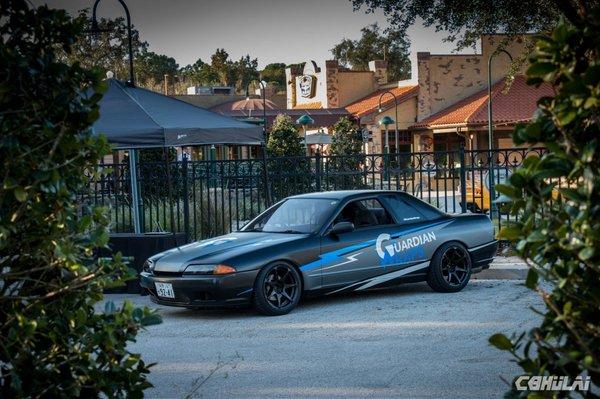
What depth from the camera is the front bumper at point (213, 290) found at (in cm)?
1034

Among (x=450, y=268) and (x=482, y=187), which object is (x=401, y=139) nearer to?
(x=482, y=187)

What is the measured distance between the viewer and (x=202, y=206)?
16.9m

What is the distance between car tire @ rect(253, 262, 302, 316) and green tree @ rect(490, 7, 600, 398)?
22.2 ft

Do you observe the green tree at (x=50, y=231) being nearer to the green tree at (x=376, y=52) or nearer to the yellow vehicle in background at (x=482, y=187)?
the yellow vehicle in background at (x=482, y=187)

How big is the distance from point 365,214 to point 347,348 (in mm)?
3367

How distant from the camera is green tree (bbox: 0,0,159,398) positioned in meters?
4.33

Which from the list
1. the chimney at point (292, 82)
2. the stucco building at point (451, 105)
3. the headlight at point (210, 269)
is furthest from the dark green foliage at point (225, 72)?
the headlight at point (210, 269)

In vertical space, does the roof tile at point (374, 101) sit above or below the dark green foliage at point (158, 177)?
above

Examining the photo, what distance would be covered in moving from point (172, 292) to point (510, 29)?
13.4 meters

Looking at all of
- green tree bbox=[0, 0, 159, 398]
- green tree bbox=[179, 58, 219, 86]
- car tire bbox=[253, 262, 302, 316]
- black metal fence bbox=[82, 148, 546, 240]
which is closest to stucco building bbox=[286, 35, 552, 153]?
black metal fence bbox=[82, 148, 546, 240]

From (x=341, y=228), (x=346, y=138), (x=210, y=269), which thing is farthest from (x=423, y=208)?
(x=346, y=138)

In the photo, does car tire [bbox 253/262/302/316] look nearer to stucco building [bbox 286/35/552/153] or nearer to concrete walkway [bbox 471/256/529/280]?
concrete walkway [bbox 471/256/529/280]

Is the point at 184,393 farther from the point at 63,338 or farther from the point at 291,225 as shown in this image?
the point at 291,225

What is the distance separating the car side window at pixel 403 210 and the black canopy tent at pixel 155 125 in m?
3.24
